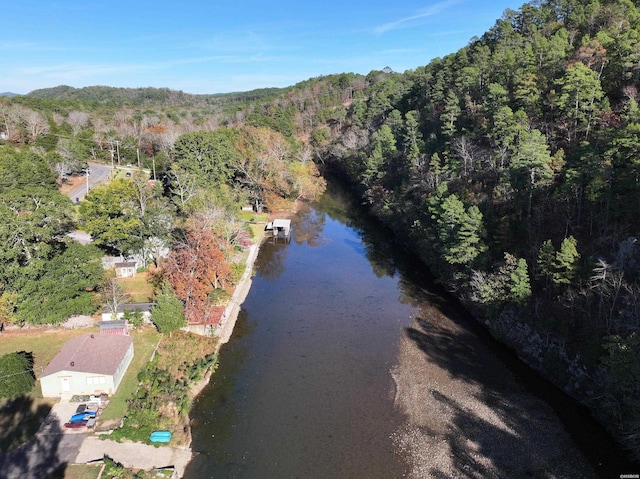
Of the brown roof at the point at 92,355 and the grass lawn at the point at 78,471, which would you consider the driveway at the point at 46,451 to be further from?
the brown roof at the point at 92,355

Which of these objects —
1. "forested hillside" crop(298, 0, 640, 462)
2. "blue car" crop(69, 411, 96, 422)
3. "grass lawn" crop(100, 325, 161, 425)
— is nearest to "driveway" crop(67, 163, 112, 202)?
"grass lawn" crop(100, 325, 161, 425)

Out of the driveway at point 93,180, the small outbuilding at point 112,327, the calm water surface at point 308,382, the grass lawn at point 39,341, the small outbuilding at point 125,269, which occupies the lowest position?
the calm water surface at point 308,382

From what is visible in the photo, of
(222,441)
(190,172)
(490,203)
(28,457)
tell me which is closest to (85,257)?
(28,457)

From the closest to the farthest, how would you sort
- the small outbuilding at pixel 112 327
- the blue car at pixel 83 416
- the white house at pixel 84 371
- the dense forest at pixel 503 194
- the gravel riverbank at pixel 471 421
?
the gravel riverbank at pixel 471 421 < the blue car at pixel 83 416 < the white house at pixel 84 371 < the dense forest at pixel 503 194 < the small outbuilding at pixel 112 327

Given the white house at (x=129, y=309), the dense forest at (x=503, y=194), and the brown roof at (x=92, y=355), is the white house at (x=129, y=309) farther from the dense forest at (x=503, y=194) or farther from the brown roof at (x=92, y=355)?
the brown roof at (x=92, y=355)

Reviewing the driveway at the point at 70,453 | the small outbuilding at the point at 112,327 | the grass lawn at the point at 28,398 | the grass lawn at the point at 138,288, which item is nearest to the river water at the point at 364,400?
the driveway at the point at 70,453

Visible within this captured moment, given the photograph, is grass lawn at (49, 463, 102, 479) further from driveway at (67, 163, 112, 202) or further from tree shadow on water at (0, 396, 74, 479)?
driveway at (67, 163, 112, 202)

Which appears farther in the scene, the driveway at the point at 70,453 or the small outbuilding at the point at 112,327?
the small outbuilding at the point at 112,327

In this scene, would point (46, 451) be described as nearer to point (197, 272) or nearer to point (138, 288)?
point (197, 272)

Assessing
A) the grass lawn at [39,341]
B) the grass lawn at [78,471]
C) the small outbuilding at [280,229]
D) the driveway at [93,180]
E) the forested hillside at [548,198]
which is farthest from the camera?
the driveway at [93,180]

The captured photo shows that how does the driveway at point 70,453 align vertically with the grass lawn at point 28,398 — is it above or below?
below
